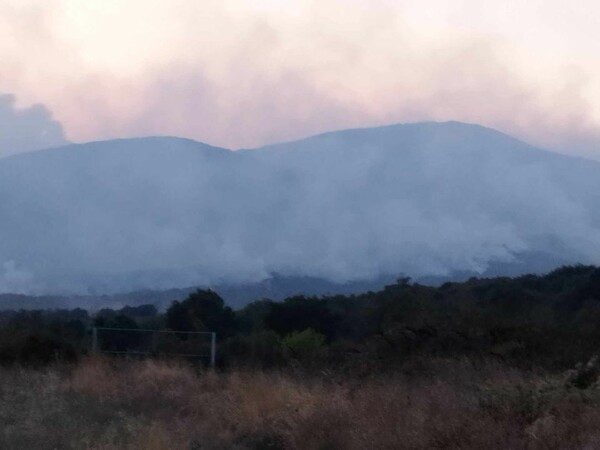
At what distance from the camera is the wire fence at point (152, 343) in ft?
95.1

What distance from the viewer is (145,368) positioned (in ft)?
76.2

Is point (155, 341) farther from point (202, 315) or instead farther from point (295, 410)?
point (295, 410)

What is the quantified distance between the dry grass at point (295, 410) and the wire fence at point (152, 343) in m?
5.92

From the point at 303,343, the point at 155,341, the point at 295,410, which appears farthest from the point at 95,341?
the point at 295,410

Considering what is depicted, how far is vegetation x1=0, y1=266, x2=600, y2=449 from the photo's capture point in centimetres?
1179

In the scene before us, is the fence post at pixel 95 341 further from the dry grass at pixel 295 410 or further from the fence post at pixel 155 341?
the dry grass at pixel 295 410

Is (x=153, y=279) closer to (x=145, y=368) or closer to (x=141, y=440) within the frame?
(x=145, y=368)

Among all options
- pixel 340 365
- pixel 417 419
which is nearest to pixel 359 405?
pixel 417 419

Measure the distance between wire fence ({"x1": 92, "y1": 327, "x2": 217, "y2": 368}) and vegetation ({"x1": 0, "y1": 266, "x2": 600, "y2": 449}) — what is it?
22cm

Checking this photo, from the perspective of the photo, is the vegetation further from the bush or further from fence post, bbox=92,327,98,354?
fence post, bbox=92,327,98,354

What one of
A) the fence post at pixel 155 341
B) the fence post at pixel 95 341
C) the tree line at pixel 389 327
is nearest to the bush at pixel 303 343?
the tree line at pixel 389 327

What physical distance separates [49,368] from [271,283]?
1820 inches

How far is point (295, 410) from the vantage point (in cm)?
1505

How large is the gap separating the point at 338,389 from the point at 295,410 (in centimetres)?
107
